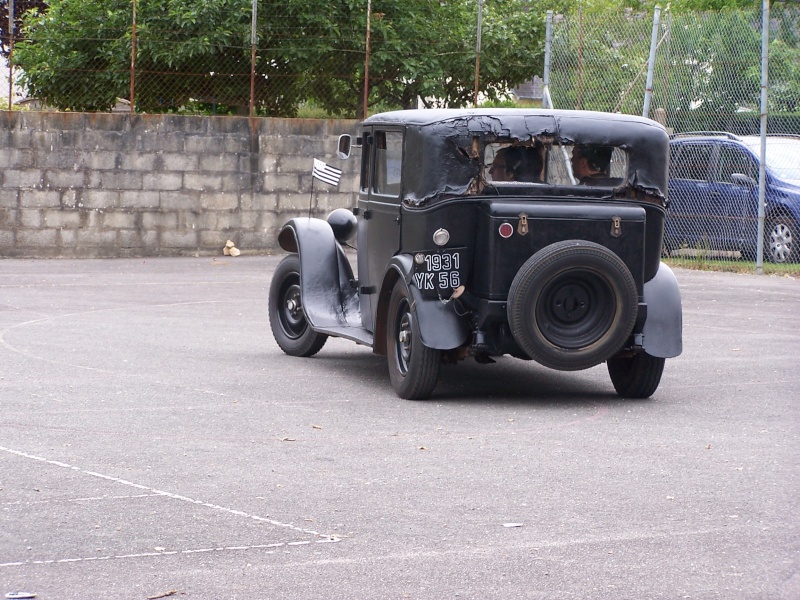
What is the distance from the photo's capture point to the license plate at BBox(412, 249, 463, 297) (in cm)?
809

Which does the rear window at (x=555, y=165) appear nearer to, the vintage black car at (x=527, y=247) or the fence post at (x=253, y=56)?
the vintage black car at (x=527, y=247)

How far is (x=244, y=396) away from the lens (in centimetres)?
825

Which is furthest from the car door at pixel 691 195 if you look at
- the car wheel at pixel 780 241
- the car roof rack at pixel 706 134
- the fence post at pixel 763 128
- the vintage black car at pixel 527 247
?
the vintage black car at pixel 527 247

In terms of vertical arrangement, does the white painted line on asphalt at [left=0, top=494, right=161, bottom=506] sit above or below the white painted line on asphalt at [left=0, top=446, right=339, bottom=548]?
below

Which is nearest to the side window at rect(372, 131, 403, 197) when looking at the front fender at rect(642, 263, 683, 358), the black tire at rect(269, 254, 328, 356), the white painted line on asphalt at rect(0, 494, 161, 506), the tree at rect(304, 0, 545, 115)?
the black tire at rect(269, 254, 328, 356)

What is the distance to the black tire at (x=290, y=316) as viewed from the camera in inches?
397

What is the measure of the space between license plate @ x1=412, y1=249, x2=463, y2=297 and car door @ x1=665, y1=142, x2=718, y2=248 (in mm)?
10000

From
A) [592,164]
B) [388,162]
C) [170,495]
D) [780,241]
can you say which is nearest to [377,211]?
[388,162]

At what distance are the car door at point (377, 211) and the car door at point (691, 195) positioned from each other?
889cm

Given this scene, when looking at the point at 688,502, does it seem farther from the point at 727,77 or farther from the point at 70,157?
the point at 70,157

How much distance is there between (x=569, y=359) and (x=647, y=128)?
1707 millimetres

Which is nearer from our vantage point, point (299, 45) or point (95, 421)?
point (95, 421)

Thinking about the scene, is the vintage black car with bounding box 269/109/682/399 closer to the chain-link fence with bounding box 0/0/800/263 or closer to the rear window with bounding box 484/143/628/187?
the rear window with bounding box 484/143/628/187

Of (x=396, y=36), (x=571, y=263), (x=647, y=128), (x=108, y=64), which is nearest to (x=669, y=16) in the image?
(x=396, y=36)
